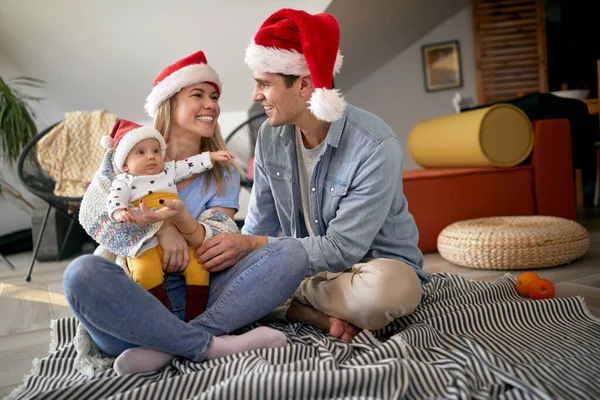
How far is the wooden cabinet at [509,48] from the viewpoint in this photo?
498 cm

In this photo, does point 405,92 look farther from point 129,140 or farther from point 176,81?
point 129,140

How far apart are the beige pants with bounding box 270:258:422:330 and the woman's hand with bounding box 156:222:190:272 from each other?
0.42 metres

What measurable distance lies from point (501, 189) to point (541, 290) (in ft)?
4.02

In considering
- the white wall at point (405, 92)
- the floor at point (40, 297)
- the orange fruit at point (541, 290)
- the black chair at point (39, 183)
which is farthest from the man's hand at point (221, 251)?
the white wall at point (405, 92)

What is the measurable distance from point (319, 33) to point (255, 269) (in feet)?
2.18

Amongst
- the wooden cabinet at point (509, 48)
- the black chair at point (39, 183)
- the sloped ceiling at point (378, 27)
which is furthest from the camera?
the wooden cabinet at point (509, 48)

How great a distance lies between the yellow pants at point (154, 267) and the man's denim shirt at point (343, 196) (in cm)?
24

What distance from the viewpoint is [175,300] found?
5.04 feet

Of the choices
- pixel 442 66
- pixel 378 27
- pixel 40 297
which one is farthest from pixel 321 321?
pixel 442 66

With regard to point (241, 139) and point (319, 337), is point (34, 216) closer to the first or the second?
point (241, 139)

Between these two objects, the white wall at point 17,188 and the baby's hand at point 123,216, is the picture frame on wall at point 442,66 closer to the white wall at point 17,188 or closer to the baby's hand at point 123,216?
the white wall at point 17,188

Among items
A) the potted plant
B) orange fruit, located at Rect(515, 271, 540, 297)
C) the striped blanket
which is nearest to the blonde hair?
the striped blanket

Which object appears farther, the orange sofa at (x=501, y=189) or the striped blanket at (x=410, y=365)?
the orange sofa at (x=501, y=189)

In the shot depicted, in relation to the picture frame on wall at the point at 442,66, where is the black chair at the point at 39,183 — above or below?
below
